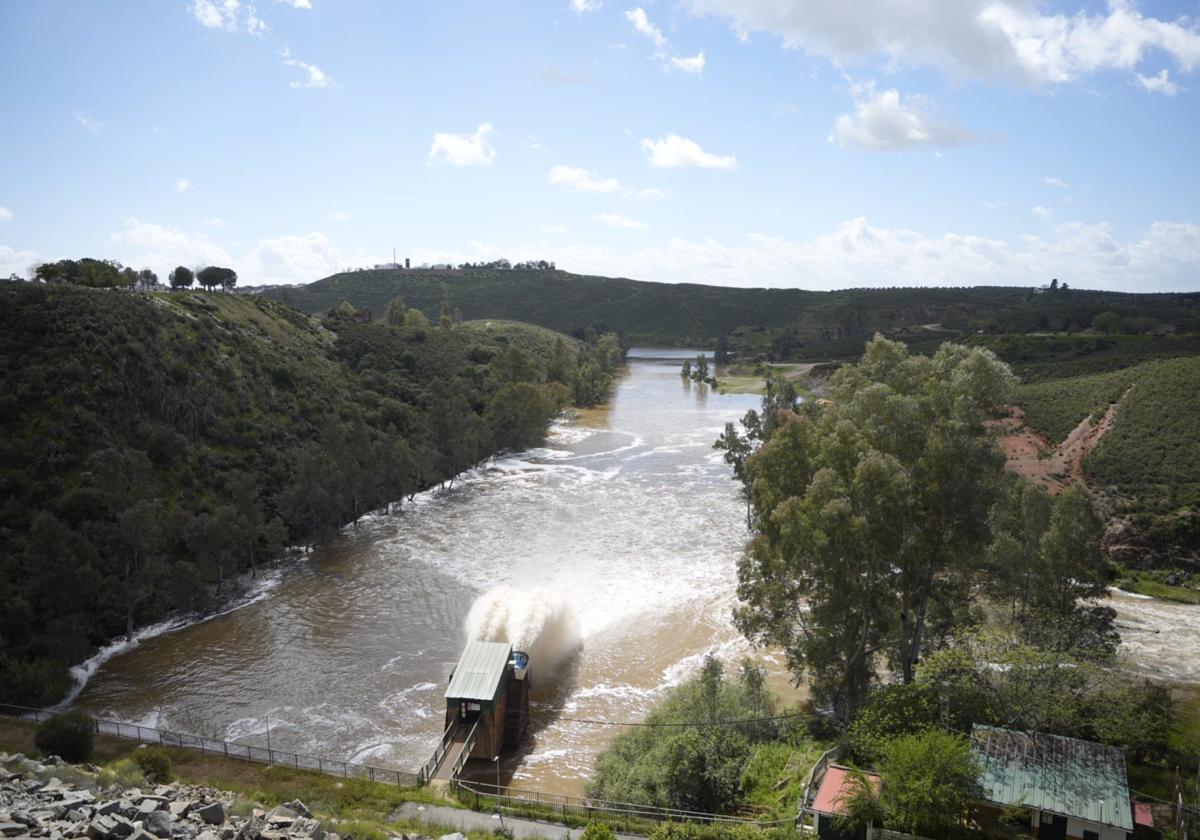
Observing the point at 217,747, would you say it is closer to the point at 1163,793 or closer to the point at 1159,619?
the point at 1163,793

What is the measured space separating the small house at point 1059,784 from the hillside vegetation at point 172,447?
36698 mm

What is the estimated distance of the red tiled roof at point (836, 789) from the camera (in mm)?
20516

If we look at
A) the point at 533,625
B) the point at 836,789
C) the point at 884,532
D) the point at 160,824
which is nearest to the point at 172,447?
the point at 533,625

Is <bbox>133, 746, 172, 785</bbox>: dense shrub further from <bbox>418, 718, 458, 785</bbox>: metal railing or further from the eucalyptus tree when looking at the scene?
the eucalyptus tree

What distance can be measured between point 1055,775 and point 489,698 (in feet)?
60.0

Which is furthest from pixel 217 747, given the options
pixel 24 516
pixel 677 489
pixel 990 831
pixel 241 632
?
pixel 677 489

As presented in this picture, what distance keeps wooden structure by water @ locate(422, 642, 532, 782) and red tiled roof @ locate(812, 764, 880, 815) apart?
39.0 feet

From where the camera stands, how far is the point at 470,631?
39906 millimetres

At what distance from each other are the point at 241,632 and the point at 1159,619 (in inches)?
2046

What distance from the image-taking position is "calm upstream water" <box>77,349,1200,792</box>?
104 feet

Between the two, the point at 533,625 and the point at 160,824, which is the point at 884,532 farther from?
the point at 160,824

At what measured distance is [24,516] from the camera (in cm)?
4125

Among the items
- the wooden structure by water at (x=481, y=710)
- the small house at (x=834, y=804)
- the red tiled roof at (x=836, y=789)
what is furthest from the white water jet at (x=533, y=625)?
the small house at (x=834, y=804)

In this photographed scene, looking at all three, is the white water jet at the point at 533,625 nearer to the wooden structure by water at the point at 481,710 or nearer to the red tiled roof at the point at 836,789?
the wooden structure by water at the point at 481,710
